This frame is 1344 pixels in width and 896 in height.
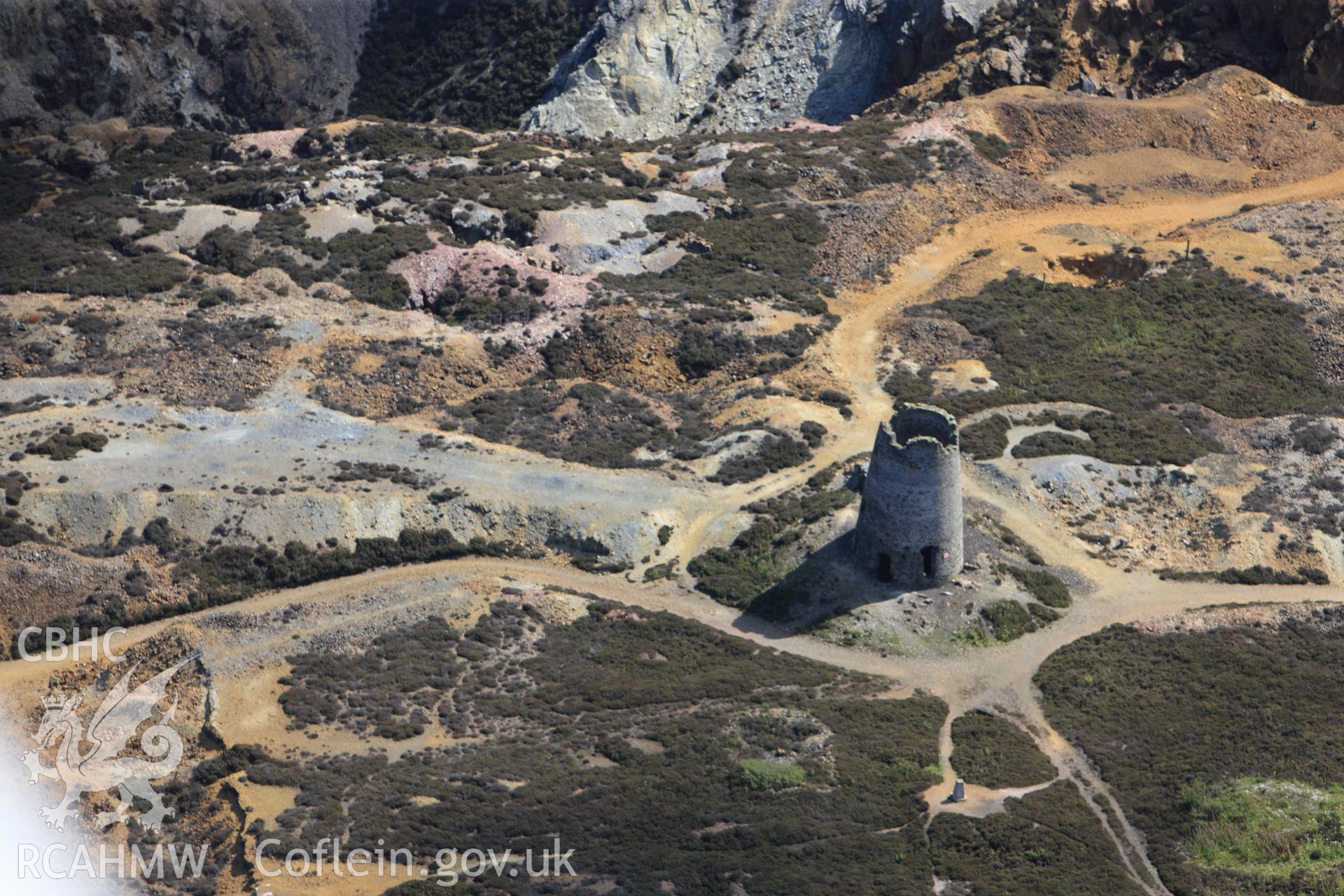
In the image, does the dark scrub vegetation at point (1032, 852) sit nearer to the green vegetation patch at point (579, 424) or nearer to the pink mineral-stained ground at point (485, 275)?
the green vegetation patch at point (579, 424)

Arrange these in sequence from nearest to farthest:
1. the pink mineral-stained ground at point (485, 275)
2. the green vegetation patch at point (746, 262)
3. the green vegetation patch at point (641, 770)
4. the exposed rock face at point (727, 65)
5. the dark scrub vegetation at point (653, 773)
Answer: the dark scrub vegetation at point (653, 773), the green vegetation patch at point (641, 770), the pink mineral-stained ground at point (485, 275), the green vegetation patch at point (746, 262), the exposed rock face at point (727, 65)

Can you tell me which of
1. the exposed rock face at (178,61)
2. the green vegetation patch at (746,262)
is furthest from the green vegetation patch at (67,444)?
the exposed rock face at (178,61)

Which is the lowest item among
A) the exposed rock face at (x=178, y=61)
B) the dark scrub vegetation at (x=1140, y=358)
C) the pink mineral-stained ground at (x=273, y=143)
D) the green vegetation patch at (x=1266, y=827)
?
the green vegetation patch at (x=1266, y=827)

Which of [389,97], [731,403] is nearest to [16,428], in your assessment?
[731,403]

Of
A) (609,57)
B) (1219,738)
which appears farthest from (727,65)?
(1219,738)

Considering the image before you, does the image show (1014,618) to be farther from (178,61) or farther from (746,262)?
(178,61)

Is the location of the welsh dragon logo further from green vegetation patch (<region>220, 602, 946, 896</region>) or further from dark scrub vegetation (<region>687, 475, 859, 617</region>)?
dark scrub vegetation (<region>687, 475, 859, 617</region>)
